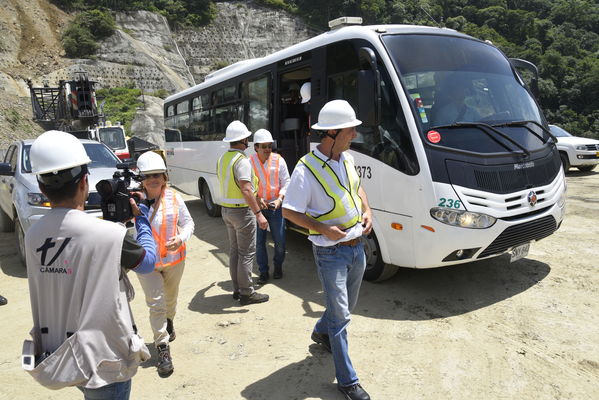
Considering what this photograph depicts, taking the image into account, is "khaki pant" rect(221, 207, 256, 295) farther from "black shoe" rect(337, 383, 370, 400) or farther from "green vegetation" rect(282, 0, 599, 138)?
"green vegetation" rect(282, 0, 599, 138)

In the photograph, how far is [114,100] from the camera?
40.1m

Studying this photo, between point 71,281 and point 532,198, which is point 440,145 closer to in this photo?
point 532,198

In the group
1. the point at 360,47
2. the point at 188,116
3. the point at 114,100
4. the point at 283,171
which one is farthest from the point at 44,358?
the point at 114,100

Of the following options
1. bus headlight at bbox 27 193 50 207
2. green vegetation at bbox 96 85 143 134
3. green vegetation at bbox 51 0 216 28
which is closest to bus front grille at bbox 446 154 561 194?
bus headlight at bbox 27 193 50 207

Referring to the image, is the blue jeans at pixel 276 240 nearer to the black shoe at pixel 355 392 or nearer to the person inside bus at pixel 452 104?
the person inside bus at pixel 452 104

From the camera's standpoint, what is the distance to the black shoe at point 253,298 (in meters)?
4.71

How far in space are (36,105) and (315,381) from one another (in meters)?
21.1

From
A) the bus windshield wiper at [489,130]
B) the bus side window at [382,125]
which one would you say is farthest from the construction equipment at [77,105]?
the bus windshield wiper at [489,130]

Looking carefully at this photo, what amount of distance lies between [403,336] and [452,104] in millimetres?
2465

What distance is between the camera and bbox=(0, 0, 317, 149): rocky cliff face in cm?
3464

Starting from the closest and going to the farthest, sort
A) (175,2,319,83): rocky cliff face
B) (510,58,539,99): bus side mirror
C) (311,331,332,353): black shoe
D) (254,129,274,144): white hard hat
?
(311,331,332,353): black shoe, (254,129,274,144): white hard hat, (510,58,539,99): bus side mirror, (175,2,319,83): rocky cliff face

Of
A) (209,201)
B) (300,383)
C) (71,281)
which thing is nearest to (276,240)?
(300,383)

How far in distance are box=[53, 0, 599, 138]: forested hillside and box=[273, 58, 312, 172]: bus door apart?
127ft

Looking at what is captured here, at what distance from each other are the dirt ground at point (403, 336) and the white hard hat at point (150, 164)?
1.68 meters
